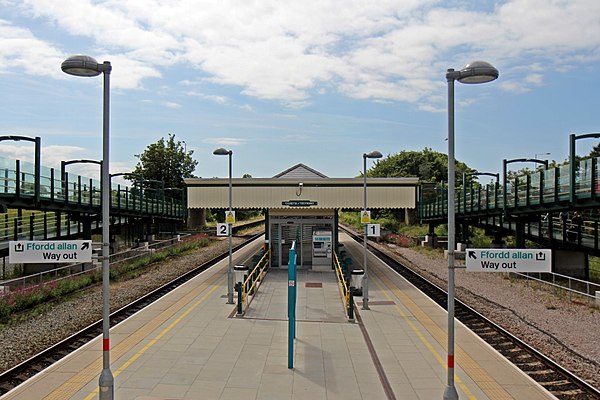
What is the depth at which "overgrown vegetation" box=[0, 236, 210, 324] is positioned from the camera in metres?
16.5

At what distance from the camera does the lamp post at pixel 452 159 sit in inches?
308

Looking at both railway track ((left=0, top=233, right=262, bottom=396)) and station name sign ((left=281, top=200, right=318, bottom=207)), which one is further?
station name sign ((left=281, top=200, right=318, bottom=207))

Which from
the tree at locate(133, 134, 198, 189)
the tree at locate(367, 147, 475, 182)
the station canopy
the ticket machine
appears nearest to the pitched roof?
the station canopy

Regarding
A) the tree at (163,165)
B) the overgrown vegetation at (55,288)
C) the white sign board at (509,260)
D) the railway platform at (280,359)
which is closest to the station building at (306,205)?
the overgrown vegetation at (55,288)

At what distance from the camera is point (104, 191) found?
27.1 feet

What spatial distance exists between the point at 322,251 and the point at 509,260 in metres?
19.4

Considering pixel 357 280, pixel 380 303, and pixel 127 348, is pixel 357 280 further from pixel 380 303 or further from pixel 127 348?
pixel 127 348

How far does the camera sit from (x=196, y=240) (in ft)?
144

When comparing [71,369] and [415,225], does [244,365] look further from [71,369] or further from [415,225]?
[415,225]

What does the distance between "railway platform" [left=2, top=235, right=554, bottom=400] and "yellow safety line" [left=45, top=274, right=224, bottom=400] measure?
0.03 m

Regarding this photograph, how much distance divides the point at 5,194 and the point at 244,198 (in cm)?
1271

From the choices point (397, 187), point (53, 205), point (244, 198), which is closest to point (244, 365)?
point (53, 205)

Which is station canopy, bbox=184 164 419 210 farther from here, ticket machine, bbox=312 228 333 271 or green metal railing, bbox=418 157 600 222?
green metal railing, bbox=418 157 600 222

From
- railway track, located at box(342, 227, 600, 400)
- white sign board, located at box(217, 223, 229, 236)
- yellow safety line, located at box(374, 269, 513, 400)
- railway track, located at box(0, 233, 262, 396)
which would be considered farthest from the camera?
white sign board, located at box(217, 223, 229, 236)
